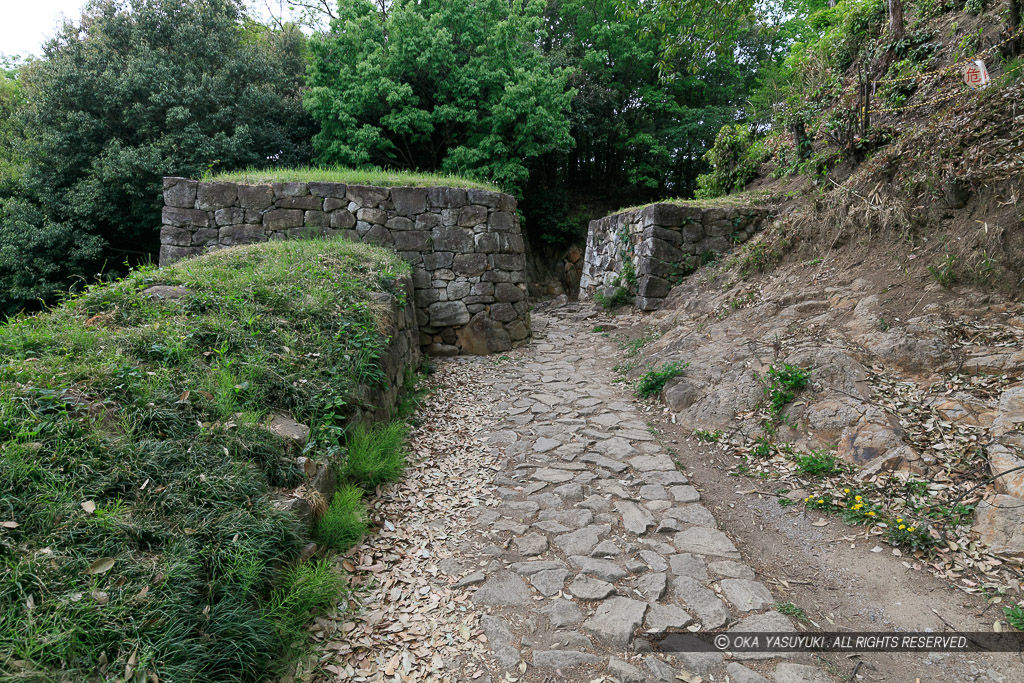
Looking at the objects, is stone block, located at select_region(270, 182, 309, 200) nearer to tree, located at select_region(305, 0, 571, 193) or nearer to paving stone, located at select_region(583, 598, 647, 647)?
tree, located at select_region(305, 0, 571, 193)

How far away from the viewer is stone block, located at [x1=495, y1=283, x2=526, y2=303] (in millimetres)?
7453

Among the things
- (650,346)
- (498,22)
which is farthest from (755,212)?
(498,22)

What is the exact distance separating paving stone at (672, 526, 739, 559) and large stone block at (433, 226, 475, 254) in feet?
17.1

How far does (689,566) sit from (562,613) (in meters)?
0.79

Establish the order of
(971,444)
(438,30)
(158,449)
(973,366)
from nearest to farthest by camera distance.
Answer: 1. (158,449)
2. (971,444)
3. (973,366)
4. (438,30)

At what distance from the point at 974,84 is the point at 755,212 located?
3419 millimetres

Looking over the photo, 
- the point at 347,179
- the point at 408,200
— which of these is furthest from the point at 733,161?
the point at 347,179

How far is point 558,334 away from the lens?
838 cm

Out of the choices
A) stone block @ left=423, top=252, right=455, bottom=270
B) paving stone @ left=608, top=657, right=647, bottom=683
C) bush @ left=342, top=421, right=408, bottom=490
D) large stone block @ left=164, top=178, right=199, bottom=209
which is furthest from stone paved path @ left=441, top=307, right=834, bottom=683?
large stone block @ left=164, top=178, right=199, bottom=209

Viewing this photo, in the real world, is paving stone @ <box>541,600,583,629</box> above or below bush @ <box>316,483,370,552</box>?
below

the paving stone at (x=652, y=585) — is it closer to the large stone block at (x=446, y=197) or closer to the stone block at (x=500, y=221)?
the stone block at (x=500, y=221)

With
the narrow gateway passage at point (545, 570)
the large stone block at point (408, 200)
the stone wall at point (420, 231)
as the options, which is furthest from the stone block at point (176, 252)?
the narrow gateway passage at point (545, 570)

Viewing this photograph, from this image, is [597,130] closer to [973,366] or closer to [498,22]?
[498,22]

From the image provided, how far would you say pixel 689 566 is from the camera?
8.98 feet
